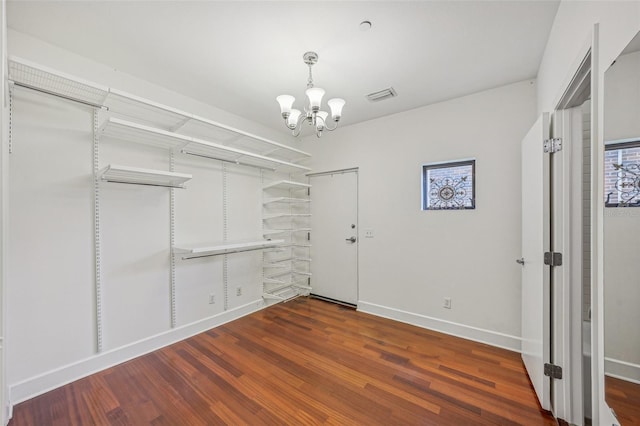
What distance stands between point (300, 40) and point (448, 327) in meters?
3.28

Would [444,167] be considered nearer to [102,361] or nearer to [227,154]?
[227,154]

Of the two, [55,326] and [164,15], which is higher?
[164,15]

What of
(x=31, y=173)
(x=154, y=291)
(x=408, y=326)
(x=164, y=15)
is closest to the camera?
(x=164, y=15)

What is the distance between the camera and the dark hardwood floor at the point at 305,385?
A: 173 centimetres

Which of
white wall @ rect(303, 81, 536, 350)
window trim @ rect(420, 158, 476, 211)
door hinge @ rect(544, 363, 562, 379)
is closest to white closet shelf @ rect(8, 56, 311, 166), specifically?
white wall @ rect(303, 81, 536, 350)

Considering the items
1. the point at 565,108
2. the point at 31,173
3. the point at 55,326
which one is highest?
the point at 565,108

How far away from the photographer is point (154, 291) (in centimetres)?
263

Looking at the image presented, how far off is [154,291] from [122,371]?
2.32 feet

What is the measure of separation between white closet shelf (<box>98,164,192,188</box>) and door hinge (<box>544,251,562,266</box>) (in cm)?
292

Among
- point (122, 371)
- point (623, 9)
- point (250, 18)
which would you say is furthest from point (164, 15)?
point (122, 371)

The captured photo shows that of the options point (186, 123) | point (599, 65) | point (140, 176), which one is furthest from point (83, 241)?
point (599, 65)

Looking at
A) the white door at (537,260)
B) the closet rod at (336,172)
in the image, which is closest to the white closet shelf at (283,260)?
the closet rod at (336,172)

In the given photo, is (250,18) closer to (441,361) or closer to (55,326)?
(55,326)

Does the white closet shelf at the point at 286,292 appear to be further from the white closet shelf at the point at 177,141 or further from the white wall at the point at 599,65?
the white wall at the point at 599,65
